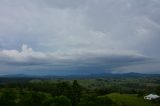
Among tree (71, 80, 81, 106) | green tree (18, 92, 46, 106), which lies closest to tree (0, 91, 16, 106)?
green tree (18, 92, 46, 106)

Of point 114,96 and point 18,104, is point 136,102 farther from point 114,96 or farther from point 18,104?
point 18,104

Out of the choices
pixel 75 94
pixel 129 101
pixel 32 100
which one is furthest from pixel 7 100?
pixel 129 101

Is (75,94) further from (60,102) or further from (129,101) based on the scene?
(129,101)

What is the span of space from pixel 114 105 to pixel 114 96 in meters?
39.7

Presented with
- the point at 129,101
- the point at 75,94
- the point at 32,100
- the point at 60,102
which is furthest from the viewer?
the point at 129,101

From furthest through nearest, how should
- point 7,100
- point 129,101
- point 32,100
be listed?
point 129,101, point 32,100, point 7,100

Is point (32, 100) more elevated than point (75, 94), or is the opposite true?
point (75, 94)

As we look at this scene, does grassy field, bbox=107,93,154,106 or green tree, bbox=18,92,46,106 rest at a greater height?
green tree, bbox=18,92,46,106

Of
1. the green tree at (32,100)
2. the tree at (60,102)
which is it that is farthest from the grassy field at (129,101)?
the green tree at (32,100)

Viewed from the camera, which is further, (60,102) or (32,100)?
(32,100)

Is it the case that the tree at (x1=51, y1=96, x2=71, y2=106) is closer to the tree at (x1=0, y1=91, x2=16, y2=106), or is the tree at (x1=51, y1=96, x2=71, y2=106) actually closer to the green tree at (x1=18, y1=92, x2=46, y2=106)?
the green tree at (x1=18, y1=92, x2=46, y2=106)

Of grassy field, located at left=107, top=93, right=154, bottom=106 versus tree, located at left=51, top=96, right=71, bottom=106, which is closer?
tree, located at left=51, top=96, right=71, bottom=106

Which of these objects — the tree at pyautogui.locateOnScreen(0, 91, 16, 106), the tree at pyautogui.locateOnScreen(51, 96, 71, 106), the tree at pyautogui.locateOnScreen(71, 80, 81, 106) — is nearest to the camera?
the tree at pyautogui.locateOnScreen(51, 96, 71, 106)

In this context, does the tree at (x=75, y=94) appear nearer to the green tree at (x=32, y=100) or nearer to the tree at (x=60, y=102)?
the tree at (x=60, y=102)
